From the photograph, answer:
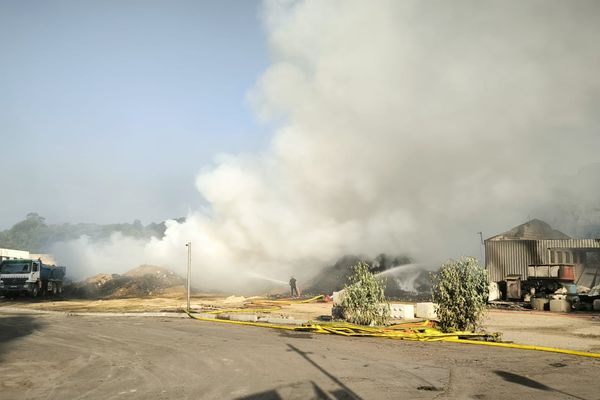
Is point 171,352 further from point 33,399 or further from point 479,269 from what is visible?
point 479,269

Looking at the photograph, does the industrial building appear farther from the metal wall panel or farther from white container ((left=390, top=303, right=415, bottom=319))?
white container ((left=390, top=303, right=415, bottom=319))

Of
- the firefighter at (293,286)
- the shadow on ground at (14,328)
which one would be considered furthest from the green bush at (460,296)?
the firefighter at (293,286)

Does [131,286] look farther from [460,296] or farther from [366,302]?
[460,296]

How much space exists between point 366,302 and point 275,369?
8760mm

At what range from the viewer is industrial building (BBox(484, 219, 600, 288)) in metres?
43.2

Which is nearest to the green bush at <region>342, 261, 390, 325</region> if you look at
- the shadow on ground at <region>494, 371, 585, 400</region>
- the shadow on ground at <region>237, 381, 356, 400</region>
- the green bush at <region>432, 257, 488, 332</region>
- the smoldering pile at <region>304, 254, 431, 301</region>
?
the green bush at <region>432, 257, 488, 332</region>

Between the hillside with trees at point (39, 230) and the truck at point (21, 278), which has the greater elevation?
the hillside with trees at point (39, 230)

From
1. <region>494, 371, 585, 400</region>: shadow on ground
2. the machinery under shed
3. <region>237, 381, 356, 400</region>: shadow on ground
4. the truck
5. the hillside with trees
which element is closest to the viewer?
<region>237, 381, 356, 400</region>: shadow on ground

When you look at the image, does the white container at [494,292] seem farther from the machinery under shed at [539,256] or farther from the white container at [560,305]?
the white container at [560,305]

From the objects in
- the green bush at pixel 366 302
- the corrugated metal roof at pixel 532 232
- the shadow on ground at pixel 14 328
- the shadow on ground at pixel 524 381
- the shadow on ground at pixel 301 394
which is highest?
the corrugated metal roof at pixel 532 232

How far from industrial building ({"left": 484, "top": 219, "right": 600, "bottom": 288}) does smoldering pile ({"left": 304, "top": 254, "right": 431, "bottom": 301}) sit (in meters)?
6.86

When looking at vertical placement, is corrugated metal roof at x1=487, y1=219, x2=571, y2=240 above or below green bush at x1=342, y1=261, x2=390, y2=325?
above

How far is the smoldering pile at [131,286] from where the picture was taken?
148 feet

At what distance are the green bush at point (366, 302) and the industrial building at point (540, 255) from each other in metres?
28.1
